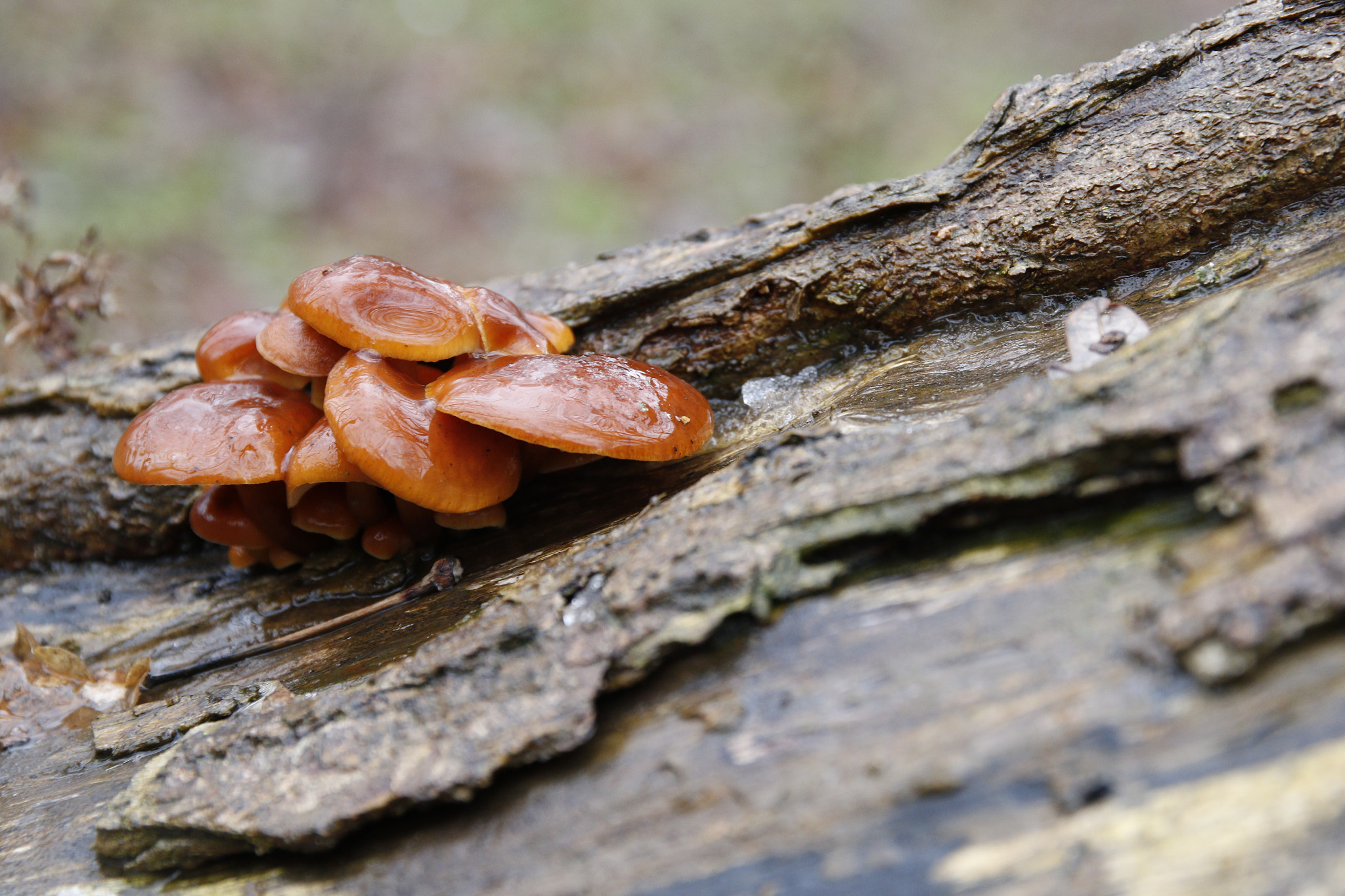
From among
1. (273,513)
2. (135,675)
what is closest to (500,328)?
(273,513)

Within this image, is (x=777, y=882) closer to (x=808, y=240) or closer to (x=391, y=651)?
(x=391, y=651)

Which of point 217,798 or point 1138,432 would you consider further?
point 217,798

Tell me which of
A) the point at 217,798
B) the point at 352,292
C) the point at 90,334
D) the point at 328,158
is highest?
the point at 328,158

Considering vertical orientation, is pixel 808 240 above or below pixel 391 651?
above

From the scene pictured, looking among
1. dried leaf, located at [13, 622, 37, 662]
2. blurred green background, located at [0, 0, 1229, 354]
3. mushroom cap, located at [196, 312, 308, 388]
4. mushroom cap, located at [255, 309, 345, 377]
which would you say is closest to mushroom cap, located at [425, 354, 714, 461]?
mushroom cap, located at [255, 309, 345, 377]

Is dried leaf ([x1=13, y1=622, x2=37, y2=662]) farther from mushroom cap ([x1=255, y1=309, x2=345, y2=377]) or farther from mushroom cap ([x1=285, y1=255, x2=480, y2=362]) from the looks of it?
mushroom cap ([x1=285, y1=255, x2=480, y2=362])

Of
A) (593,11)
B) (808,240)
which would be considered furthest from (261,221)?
(808,240)

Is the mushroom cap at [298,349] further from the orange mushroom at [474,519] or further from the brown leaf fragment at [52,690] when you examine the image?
the brown leaf fragment at [52,690]
